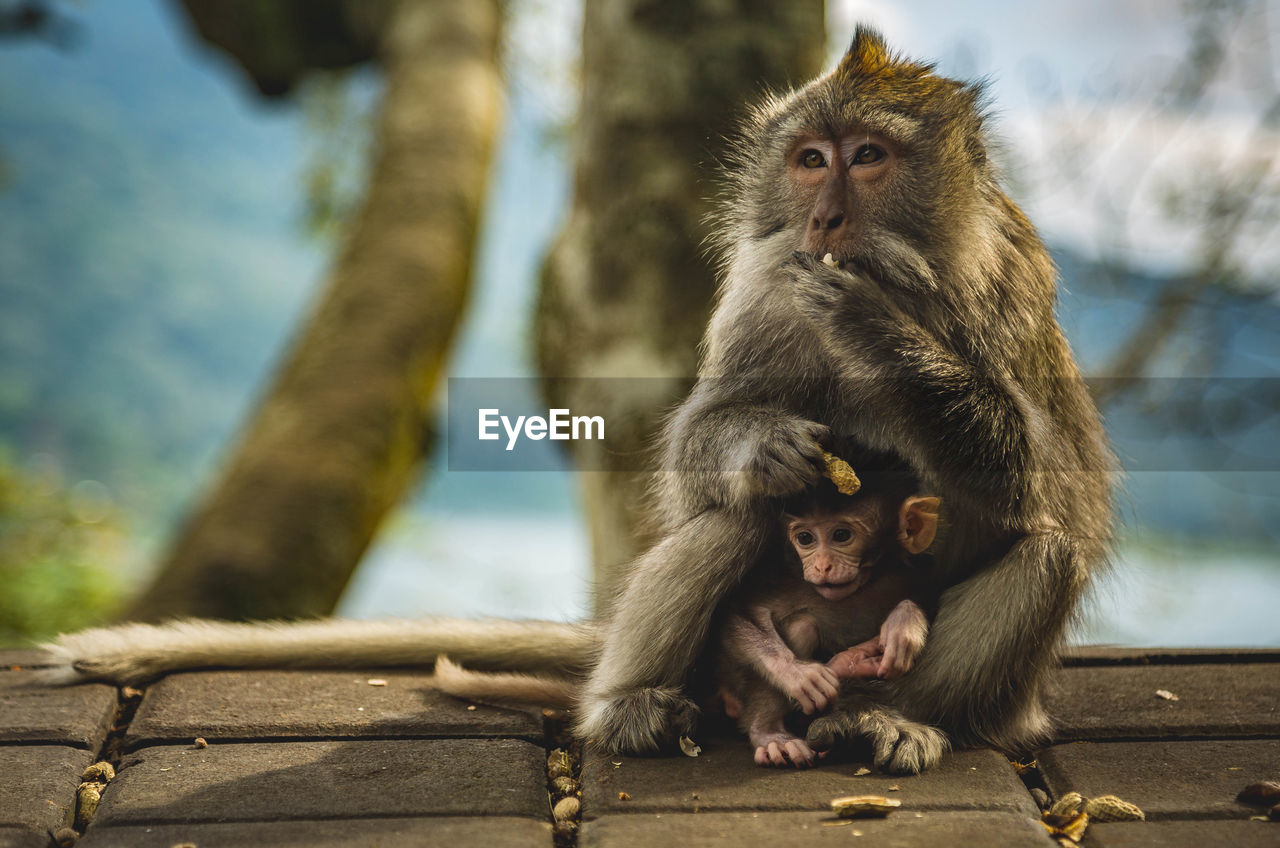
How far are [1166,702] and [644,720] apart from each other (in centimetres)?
161

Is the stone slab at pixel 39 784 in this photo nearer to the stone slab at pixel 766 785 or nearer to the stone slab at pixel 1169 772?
the stone slab at pixel 766 785

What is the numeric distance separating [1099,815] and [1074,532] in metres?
0.70

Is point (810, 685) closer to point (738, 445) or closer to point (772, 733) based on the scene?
point (772, 733)

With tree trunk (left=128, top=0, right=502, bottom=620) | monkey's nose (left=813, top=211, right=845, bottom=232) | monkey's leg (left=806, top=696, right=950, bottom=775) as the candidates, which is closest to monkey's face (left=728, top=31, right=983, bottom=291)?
monkey's nose (left=813, top=211, right=845, bottom=232)

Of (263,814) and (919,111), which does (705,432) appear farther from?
(263,814)

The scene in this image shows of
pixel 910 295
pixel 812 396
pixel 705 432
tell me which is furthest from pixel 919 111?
pixel 705 432

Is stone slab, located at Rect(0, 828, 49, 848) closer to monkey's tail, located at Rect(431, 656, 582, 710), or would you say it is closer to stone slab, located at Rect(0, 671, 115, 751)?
stone slab, located at Rect(0, 671, 115, 751)

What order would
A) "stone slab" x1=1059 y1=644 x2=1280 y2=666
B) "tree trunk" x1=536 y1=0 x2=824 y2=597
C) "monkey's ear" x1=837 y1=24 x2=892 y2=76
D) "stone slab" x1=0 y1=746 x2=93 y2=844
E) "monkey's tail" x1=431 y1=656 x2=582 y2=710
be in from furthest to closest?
"tree trunk" x1=536 y1=0 x2=824 y2=597 < "stone slab" x1=1059 y1=644 x2=1280 y2=666 < "monkey's tail" x1=431 y1=656 x2=582 y2=710 < "monkey's ear" x1=837 y1=24 x2=892 y2=76 < "stone slab" x1=0 y1=746 x2=93 y2=844

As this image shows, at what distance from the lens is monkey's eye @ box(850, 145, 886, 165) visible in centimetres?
290

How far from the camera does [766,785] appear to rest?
2.65 m

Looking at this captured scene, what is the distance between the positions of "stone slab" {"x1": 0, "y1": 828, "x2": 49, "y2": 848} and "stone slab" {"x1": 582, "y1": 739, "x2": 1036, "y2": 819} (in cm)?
109

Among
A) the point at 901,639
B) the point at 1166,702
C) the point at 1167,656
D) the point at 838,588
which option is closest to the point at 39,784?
the point at 838,588

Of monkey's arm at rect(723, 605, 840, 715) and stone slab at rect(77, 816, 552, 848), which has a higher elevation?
monkey's arm at rect(723, 605, 840, 715)

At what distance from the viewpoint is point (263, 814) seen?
2506 millimetres
